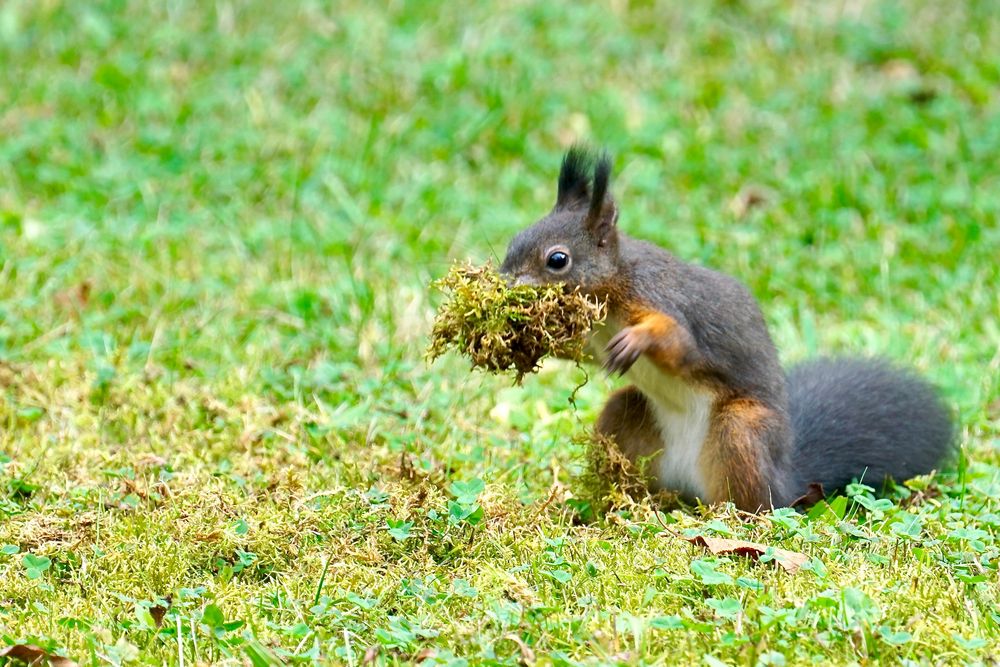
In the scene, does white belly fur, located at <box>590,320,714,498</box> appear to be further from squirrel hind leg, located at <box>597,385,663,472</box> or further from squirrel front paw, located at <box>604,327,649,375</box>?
squirrel front paw, located at <box>604,327,649,375</box>

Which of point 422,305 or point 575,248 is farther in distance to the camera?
point 422,305

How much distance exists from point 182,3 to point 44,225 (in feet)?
7.19

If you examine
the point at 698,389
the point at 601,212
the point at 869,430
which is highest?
the point at 601,212

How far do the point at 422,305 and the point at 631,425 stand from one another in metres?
1.39

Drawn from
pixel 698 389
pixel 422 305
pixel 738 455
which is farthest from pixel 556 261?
pixel 422 305

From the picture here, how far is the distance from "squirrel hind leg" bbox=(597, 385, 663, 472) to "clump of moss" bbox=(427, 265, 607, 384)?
14.7 inches

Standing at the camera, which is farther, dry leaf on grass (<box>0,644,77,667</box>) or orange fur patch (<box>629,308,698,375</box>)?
orange fur patch (<box>629,308,698,375</box>)

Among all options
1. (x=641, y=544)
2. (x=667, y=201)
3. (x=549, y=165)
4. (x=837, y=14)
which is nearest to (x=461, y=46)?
(x=549, y=165)

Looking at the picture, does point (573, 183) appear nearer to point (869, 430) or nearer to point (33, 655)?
point (869, 430)

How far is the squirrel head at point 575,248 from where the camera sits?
351cm

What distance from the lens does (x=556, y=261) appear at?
138 inches

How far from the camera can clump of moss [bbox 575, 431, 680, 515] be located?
11.7 ft

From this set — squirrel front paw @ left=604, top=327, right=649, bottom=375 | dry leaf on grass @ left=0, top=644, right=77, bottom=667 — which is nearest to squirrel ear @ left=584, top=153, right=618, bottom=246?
squirrel front paw @ left=604, top=327, right=649, bottom=375

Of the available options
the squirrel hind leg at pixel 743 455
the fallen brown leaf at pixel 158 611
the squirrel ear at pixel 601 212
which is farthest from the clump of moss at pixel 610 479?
the fallen brown leaf at pixel 158 611
